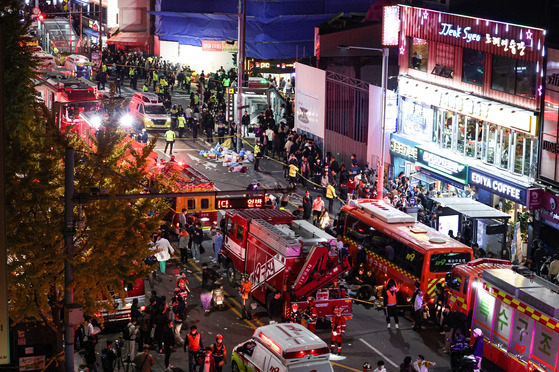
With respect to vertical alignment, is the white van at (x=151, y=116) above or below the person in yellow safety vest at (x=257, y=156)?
above

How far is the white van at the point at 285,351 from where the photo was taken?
21.7 metres

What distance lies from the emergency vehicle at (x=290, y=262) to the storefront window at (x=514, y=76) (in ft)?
36.3

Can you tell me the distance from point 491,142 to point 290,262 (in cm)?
1360

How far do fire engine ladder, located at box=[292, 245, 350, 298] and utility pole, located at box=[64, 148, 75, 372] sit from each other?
883cm

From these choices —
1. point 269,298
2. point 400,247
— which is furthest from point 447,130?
point 269,298

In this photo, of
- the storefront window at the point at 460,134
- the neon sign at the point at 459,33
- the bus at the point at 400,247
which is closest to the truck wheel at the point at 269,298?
the bus at the point at 400,247

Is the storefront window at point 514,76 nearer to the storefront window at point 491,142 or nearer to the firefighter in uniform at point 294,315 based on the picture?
the storefront window at point 491,142

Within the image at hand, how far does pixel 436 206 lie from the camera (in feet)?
121

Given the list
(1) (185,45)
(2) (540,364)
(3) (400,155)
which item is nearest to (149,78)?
(1) (185,45)

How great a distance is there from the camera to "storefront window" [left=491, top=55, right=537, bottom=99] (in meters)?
35.4

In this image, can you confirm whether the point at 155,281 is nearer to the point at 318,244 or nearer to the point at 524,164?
the point at 318,244

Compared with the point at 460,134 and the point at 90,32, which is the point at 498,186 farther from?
the point at 90,32

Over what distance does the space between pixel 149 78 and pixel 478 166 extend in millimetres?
40781

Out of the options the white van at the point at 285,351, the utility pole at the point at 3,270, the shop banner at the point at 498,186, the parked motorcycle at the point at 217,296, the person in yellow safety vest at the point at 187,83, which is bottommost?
the parked motorcycle at the point at 217,296
